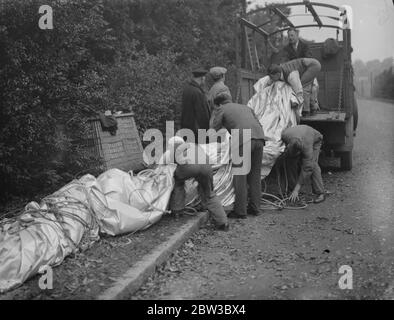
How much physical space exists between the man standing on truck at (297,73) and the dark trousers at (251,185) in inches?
86.8

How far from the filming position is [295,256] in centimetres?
539

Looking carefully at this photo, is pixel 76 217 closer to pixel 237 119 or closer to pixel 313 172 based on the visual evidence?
pixel 237 119

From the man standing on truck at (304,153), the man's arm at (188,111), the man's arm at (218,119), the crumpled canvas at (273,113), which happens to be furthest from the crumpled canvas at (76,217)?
the man standing on truck at (304,153)

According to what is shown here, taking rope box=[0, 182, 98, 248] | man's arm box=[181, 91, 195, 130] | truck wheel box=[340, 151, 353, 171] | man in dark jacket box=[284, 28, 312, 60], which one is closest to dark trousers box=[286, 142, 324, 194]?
man's arm box=[181, 91, 195, 130]

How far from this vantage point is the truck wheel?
9926mm

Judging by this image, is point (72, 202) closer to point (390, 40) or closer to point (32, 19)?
point (32, 19)

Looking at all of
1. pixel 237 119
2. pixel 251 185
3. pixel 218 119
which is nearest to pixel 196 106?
pixel 218 119

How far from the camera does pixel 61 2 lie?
6.80 metres

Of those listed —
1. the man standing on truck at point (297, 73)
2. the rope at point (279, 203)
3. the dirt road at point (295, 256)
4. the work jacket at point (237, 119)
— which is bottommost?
the dirt road at point (295, 256)

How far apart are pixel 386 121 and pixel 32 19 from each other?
1629cm

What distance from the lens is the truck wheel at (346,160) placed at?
9.93 meters

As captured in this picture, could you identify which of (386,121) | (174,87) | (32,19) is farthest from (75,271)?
(386,121)

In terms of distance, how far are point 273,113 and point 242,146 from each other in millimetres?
1948

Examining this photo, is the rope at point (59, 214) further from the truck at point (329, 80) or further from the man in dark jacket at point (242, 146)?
the truck at point (329, 80)
